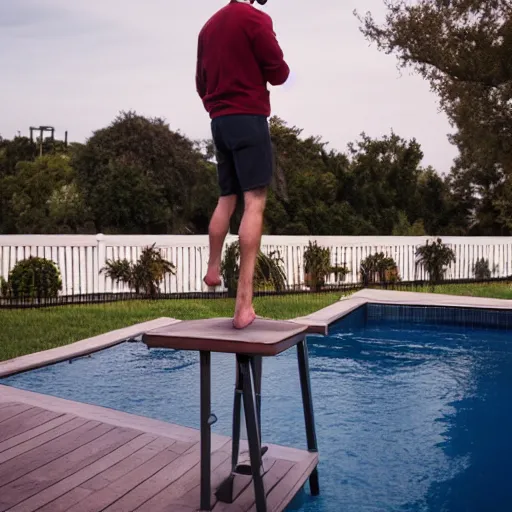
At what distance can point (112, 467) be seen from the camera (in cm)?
299

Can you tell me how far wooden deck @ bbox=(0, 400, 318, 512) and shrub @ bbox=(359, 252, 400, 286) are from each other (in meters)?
10.4

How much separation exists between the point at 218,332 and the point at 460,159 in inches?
884

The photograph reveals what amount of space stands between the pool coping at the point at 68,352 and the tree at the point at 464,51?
31.0 feet

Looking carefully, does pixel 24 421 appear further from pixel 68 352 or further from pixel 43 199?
pixel 43 199

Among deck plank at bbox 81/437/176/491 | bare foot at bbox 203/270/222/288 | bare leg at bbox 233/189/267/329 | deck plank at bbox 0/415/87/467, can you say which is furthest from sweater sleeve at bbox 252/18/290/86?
deck plank at bbox 0/415/87/467

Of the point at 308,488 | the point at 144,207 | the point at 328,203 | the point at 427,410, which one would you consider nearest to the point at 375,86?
the point at 328,203

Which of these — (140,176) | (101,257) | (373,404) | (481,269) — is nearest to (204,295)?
(101,257)

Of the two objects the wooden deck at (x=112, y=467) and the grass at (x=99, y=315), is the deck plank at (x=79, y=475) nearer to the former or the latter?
the wooden deck at (x=112, y=467)

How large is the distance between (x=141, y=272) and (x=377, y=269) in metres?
4.95

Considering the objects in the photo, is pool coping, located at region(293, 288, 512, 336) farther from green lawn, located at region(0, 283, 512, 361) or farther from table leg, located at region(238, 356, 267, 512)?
table leg, located at region(238, 356, 267, 512)

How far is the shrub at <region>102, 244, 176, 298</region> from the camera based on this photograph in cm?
1143

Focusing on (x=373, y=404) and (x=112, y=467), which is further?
(x=373, y=404)

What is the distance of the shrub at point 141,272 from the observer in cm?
1143

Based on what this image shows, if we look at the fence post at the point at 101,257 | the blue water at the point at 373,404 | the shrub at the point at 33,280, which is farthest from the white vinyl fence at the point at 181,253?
the blue water at the point at 373,404
